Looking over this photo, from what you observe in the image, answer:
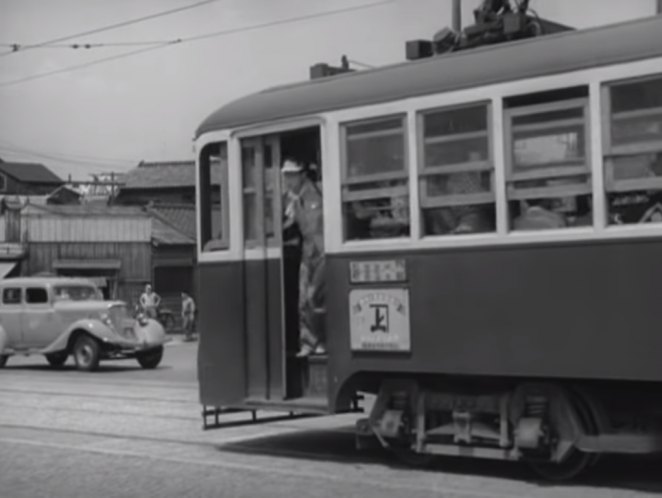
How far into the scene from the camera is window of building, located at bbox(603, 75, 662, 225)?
8797mm

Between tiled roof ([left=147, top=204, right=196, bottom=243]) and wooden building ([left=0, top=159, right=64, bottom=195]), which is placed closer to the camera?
tiled roof ([left=147, top=204, right=196, bottom=243])

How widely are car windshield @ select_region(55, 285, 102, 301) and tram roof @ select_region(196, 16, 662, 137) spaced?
1619 centimetres

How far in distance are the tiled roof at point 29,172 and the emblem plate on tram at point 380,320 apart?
82626mm

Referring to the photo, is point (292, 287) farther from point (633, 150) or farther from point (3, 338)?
point (3, 338)

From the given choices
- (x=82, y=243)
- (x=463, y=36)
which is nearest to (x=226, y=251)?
(x=463, y=36)

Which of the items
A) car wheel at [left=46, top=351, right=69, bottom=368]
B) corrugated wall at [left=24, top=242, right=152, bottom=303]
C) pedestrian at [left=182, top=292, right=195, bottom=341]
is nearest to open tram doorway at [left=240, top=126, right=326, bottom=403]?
car wheel at [left=46, top=351, right=69, bottom=368]

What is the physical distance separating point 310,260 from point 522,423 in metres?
2.47

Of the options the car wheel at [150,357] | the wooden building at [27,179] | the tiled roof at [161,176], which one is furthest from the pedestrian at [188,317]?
the wooden building at [27,179]

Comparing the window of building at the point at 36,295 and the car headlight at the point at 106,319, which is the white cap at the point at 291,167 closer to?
the car headlight at the point at 106,319

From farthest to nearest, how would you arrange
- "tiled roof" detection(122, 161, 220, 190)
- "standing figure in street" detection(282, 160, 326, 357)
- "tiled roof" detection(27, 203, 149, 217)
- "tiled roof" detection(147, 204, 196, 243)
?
"tiled roof" detection(122, 161, 220, 190)
"tiled roof" detection(147, 204, 196, 243)
"tiled roof" detection(27, 203, 149, 217)
"standing figure in street" detection(282, 160, 326, 357)

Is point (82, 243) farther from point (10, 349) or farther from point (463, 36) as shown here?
point (463, 36)

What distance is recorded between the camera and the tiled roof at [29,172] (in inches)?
3583

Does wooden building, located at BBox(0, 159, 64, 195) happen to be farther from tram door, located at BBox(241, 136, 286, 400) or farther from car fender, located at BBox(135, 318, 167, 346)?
tram door, located at BBox(241, 136, 286, 400)

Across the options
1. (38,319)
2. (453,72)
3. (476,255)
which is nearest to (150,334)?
(38,319)
